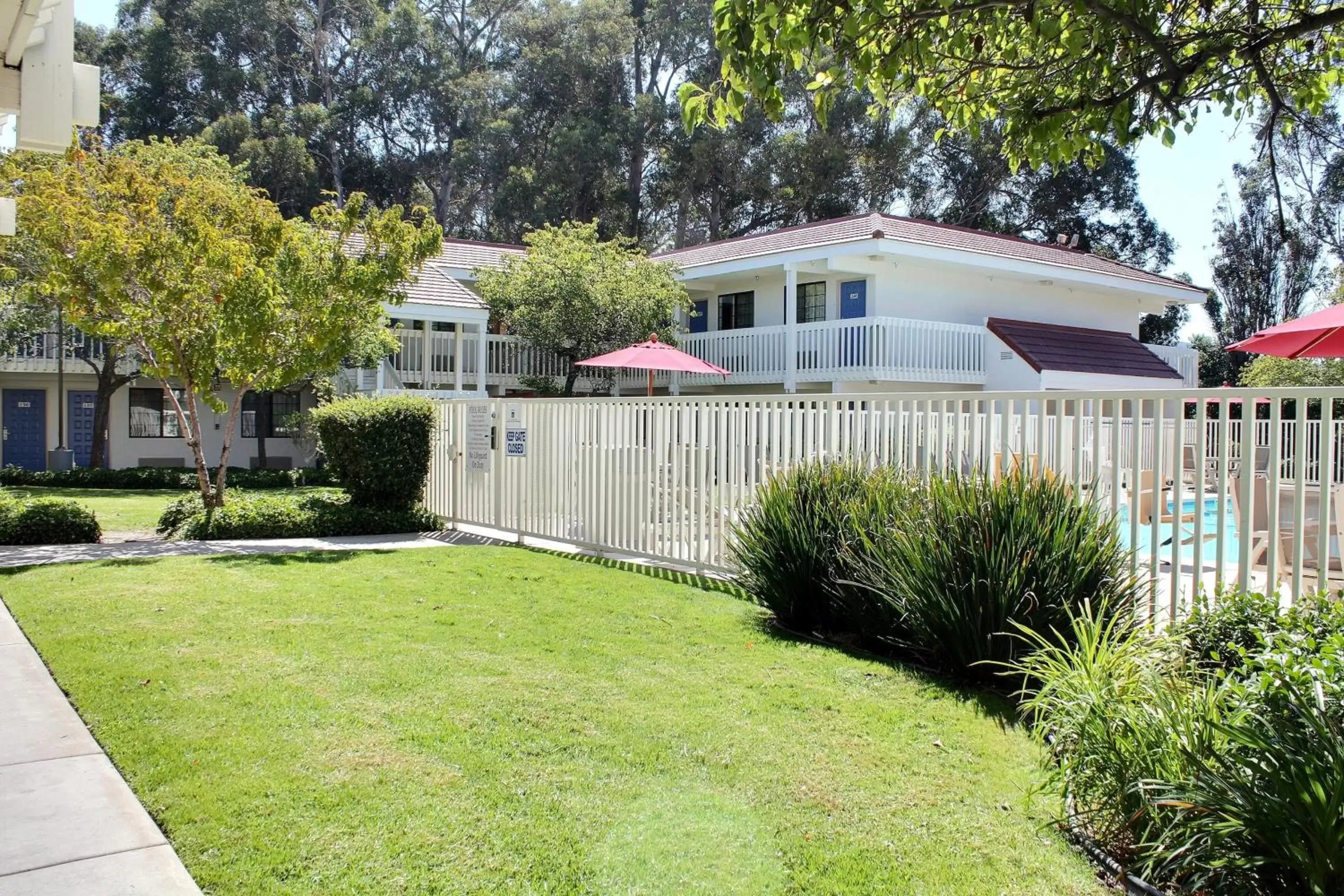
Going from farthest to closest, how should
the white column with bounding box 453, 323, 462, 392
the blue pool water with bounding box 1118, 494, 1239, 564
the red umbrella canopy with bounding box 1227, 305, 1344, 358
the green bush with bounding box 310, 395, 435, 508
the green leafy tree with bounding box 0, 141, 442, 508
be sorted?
the white column with bounding box 453, 323, 462, 392 → the green bush with bounding box 310, 395, 435, 508 → the green leafy tree with bounding box 0, 141, 442, 508 → the blue pool water with bounding box 1118, 494, 1239, 564 → the red umbrella canopy with bounding box 1227, 305, 1344, 358

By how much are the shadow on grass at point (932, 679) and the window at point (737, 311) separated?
19111mm

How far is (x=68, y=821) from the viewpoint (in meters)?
3.90

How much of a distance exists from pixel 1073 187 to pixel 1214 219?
6.02m

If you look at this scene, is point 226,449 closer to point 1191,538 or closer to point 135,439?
point 1191,538

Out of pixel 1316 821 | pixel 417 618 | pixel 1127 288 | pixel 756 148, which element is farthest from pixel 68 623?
pixel 756 148

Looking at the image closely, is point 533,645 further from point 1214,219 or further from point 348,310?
point 1214,219

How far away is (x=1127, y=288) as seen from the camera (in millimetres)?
26250

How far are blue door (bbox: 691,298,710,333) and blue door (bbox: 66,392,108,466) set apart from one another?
1676cm

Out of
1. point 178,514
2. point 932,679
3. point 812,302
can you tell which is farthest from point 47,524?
point 812,302

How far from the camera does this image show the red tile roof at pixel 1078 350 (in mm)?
22281

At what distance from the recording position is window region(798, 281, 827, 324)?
24.1 metres

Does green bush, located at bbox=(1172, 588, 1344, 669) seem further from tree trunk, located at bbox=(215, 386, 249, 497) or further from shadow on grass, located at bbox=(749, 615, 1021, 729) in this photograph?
tree trunk, located at bbox=(215, 386, 249, 497)

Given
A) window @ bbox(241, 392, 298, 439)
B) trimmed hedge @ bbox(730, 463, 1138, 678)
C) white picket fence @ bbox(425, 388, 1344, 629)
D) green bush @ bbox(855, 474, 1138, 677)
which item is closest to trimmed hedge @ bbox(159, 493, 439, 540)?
white picket fence @ bbox(425, 388, 1344, 629)

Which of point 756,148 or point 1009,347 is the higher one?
point 756,148
